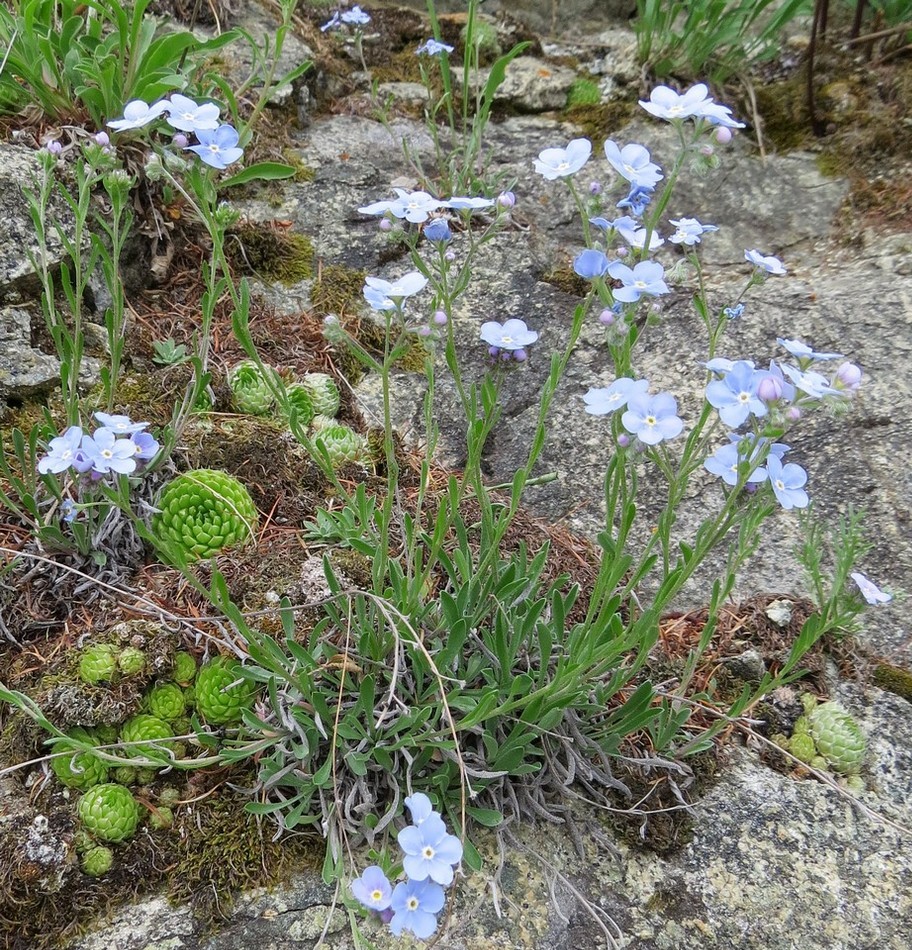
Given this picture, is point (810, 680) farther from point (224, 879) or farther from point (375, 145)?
point (375, 145)

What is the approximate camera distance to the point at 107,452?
213 cm

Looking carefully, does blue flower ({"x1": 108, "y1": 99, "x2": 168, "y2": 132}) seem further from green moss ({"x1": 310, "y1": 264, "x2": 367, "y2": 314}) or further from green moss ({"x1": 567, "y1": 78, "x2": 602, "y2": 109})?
green moss ({"x1": 567, "y1": 78, "x2": 602, "y2": 109})

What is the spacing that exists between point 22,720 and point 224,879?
0.74 metres

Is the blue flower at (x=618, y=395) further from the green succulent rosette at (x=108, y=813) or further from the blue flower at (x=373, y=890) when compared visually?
the green succulent rosette at (x=108, y=813)

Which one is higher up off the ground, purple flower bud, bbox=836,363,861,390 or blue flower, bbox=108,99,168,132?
blue flower, bbox=108,99,168,132

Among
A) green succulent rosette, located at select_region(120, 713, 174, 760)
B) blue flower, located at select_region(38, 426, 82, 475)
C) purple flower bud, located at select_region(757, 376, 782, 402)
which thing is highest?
purple flower bud, located at select_region(757, 376, 782, 402)

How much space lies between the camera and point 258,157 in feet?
13.3

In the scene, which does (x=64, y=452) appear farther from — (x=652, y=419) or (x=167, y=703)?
(x=652, y=419)

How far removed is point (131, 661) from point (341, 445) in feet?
3.67

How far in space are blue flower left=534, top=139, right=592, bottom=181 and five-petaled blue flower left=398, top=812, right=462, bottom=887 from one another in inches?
63.5

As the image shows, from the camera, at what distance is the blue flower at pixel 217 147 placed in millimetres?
2021

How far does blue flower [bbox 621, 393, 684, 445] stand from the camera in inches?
70.6

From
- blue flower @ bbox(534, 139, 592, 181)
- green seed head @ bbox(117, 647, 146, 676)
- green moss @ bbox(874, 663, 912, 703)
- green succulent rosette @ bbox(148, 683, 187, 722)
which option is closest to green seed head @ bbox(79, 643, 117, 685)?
green seed head @ bbox(117, 647, 146, 676)

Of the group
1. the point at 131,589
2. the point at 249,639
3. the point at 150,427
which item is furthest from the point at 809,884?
the point at 150,427
